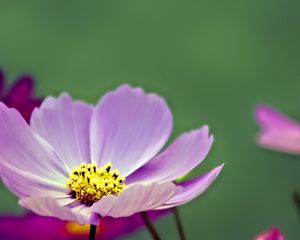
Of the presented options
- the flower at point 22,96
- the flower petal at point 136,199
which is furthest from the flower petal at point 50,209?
the flower at point 22,96

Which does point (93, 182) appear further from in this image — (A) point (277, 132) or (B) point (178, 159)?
(A) point (277, 132)

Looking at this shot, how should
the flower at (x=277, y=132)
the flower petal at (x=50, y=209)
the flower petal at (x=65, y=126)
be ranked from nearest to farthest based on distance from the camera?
the flower petal at (x=50, y=209) < the flower petal at (x=65, y=126) < the flower at (x=277, y=132)

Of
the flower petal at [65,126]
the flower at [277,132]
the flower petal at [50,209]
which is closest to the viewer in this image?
the flower petal at [50,209]

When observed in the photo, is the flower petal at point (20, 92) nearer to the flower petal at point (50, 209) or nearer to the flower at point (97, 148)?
the flower at point (97, 148)

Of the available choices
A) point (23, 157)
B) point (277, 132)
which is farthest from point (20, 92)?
point (277, 132)

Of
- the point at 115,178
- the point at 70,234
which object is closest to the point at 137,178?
the point at 115,178

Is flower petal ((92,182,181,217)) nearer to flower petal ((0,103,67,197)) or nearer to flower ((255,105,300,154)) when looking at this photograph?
flower petal ((0,103,67,197))

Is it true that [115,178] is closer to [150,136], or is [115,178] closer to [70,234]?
[150,136]

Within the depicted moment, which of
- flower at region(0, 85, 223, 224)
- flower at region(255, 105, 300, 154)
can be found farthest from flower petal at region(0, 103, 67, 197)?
flower at region(255, 105, 300, 154)

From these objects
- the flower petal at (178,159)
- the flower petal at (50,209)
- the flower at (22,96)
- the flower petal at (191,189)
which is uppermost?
the flower at (22,96)
